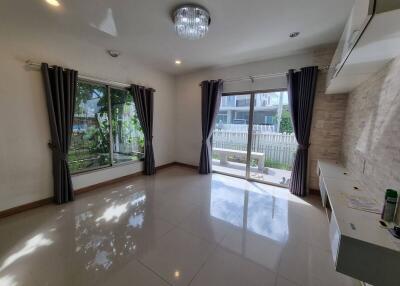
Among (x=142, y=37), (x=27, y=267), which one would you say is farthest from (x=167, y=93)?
(x=27, y=267)

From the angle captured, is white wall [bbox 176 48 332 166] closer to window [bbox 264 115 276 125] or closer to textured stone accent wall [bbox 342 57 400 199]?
window [bbox 264 115 276 125]

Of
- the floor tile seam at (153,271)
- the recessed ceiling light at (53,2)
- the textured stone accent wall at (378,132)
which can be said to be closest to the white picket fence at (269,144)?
the textured stone accent wall at (378,132)

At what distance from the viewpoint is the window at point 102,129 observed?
2.96m

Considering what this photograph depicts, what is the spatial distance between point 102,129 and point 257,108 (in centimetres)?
326

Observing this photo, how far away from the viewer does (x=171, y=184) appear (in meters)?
3.56

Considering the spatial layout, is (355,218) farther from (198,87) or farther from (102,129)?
(198,87)

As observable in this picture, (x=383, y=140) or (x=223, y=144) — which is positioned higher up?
(x=383, y=140)

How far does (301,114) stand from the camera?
Result: 3006mm

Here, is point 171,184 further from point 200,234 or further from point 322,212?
point 322,212

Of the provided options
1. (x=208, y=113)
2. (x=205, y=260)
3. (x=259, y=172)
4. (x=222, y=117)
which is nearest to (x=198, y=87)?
(x=208, y=113)

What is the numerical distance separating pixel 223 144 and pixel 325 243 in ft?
9.45

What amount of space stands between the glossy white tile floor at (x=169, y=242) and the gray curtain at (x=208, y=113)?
1347 mm

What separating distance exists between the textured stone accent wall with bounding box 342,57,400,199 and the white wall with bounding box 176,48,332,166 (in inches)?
46.0

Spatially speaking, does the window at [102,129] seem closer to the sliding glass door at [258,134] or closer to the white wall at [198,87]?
the white wall at [198,87]
